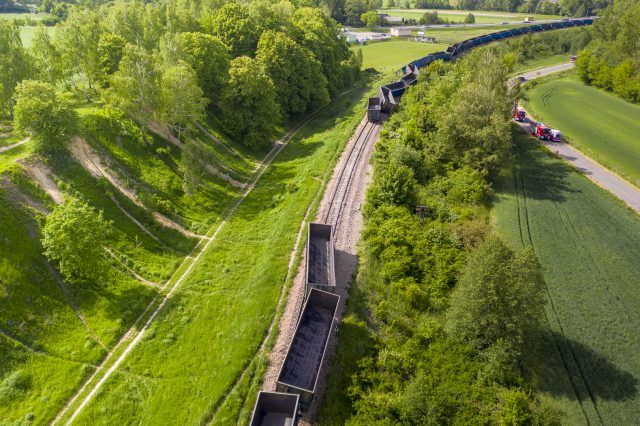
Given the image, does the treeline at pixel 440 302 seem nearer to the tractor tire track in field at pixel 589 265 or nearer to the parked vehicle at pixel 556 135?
the tractor tire track in field at pixel 589 265

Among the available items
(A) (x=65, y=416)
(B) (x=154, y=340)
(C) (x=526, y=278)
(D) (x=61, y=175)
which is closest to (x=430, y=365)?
(C) (x=526, y=278)

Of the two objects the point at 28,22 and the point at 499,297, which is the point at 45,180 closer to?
the point at 499,297

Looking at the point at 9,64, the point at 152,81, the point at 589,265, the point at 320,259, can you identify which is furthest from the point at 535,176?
the point at 9,64

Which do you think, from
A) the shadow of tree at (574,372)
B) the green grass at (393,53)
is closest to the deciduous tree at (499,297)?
the shadow of tree at (574,372)

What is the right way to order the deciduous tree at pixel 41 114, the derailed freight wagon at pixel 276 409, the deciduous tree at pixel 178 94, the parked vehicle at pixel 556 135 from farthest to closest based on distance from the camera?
the parked vehicle at pixel 556 135 → the deciduous tree at pixel 178 94 → the deciduous tree at pixel 41 114 → the derailed freight wagon at pixel 276 409

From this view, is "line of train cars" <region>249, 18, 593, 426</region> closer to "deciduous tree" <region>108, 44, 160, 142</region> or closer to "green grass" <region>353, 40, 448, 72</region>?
"deciduous tree" <region>108, 44, 160, 142</region>

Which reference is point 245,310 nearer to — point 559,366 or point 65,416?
point 65,416
